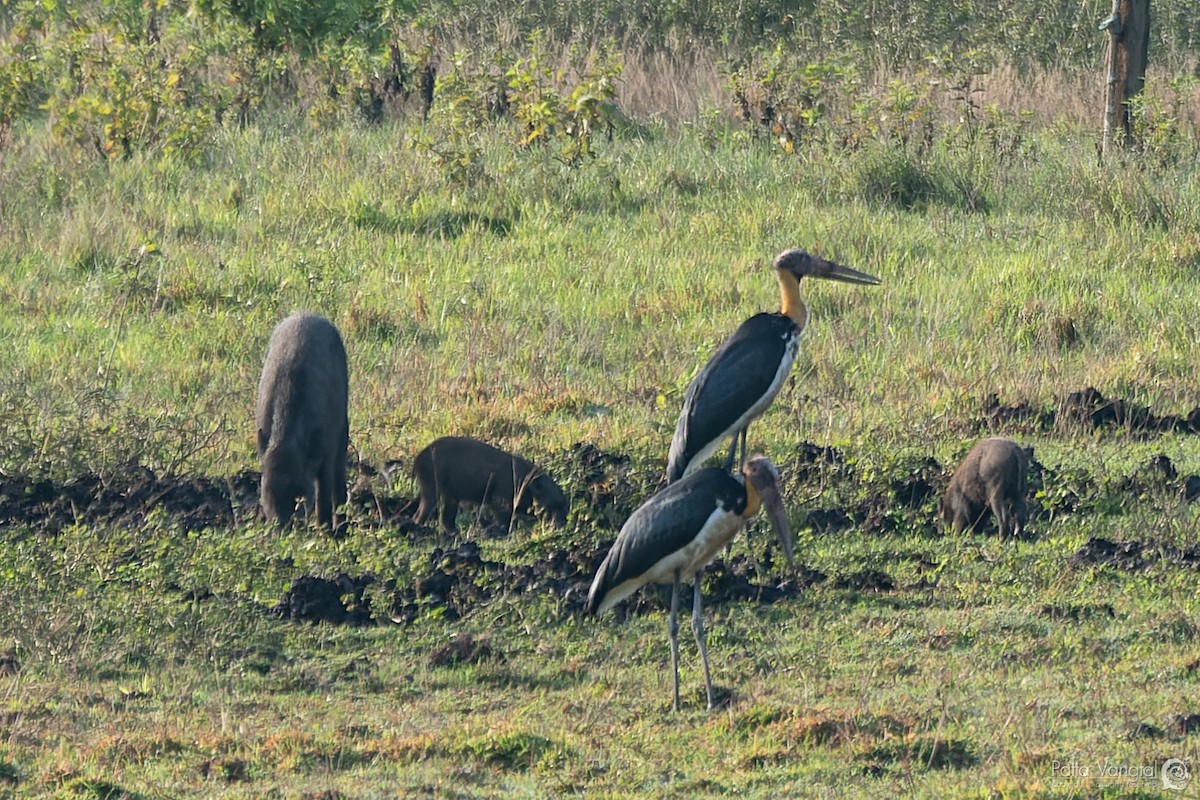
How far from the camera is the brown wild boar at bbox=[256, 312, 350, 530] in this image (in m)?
7.98

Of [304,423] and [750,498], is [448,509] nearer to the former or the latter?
[304,423]

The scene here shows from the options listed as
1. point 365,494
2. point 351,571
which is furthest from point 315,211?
point 351,571

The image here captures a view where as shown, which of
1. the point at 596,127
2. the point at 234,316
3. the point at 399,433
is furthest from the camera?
the point at 596,127

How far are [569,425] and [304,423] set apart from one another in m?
1.89

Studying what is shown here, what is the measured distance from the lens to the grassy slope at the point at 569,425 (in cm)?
573

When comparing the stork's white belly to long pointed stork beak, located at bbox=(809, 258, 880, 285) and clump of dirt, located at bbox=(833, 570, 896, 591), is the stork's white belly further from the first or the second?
long pointed stork beak, located at bbox=(809, 258, 880, 285)

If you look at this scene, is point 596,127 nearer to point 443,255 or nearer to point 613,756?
point 443,255

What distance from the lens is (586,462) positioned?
8930mm

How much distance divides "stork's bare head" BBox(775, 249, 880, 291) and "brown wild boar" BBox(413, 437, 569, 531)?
193cm

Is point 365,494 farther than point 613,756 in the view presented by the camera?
Yes

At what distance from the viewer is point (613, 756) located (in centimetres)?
571

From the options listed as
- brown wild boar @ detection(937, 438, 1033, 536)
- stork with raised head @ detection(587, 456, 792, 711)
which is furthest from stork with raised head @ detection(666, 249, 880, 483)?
stork with raised head @ detection(587, 456, 792, 711)

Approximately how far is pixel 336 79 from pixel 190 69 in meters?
1.27

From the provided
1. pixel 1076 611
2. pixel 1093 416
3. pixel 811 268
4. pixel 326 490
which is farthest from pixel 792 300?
pixel 1076 611
